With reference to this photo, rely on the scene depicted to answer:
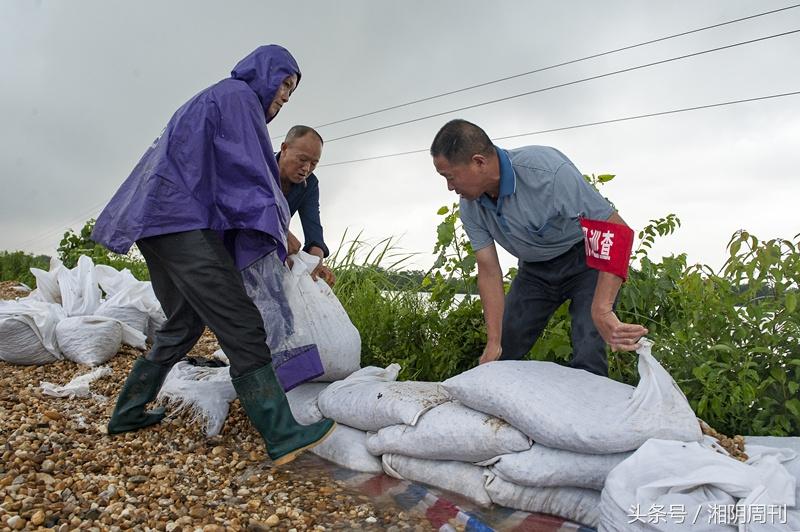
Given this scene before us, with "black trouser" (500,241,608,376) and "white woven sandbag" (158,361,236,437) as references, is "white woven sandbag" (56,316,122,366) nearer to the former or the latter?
"white woven sandbag" (158,361,236,437)

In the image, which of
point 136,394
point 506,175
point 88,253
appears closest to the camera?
point 506,175

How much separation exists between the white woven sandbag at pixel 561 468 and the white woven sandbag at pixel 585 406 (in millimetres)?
39

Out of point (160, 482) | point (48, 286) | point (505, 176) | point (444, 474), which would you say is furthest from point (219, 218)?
point (48, 286)

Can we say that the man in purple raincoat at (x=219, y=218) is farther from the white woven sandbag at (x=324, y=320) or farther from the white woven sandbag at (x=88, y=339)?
the white woven sandbag at (x=88, y=339)

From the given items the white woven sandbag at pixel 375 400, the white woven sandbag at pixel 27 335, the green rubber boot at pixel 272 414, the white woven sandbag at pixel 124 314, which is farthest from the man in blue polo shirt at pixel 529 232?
the white woven sandbag at pixel 27 335

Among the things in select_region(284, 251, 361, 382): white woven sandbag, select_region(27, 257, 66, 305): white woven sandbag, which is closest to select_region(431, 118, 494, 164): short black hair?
select_region(284, 251, 361, 382): white woven sandbag

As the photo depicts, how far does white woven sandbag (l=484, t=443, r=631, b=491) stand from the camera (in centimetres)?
222

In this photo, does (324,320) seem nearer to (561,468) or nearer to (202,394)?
(202,394)

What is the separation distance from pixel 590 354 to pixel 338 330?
1139 millimetres

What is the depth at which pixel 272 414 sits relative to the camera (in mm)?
2562

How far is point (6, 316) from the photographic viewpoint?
4.49 meters

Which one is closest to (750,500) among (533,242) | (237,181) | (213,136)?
(533,242)

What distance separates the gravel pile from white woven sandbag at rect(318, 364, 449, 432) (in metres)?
0.25

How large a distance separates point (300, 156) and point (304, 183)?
0.36m
